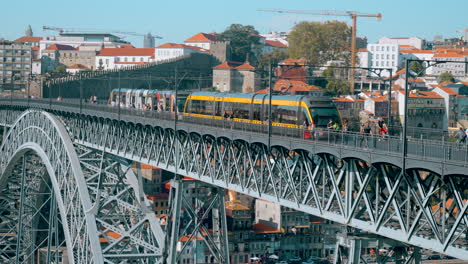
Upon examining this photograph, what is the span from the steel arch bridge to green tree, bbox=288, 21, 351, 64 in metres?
112

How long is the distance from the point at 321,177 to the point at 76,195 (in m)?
20.7

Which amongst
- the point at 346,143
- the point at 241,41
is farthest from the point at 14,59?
the point at 346,143

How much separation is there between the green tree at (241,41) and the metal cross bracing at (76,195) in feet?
357

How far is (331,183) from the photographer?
32406mm

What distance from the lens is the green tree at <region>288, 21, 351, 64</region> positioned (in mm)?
164500

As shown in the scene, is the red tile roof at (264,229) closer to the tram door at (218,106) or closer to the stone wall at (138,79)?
the stone wall at (138,79)

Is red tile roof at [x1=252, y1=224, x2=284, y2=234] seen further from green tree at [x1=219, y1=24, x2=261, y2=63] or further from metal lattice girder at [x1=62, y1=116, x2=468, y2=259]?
green tree at [x1=219, y1=24, x2=261, y2=63]

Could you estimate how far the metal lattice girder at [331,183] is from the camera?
2439 cm

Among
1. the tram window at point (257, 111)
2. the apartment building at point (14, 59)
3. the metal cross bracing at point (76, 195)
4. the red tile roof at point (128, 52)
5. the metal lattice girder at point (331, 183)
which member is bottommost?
the metal cross bracing at point (76, 195)

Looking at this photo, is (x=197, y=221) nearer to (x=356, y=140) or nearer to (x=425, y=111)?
(x=356, y=140)

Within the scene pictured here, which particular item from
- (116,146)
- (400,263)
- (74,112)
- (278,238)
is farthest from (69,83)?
(400,263)

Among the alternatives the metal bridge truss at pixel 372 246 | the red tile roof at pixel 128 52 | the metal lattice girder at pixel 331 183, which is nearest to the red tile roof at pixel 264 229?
the metal lattice girder at pixel 331 183

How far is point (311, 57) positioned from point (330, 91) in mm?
40547

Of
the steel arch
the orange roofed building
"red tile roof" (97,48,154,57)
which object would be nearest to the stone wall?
the orange roofed building
